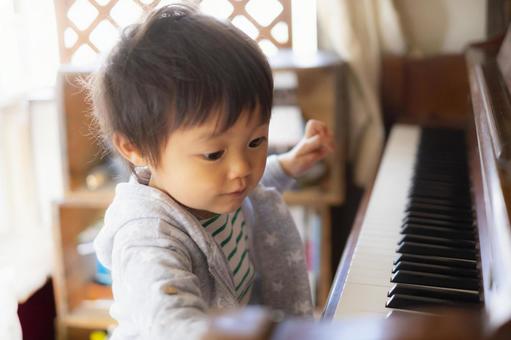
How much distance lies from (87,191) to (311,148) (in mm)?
1037

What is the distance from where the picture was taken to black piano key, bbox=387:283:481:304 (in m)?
0.88

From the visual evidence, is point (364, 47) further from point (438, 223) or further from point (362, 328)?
point (362, 328)

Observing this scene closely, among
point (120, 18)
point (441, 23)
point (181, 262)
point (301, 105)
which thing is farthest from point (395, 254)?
point (441, 23)

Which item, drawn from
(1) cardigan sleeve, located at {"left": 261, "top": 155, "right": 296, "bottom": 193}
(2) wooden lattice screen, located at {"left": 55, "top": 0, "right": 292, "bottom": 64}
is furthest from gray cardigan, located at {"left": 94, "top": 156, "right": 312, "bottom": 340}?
(2) wooden lattice screen, located at {"left": 55, "top": 0, "right": 292, "bottom": 64}

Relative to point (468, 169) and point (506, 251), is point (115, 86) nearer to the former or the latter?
point (506, 251)

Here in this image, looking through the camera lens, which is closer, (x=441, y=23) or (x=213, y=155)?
(x=213, y=155)

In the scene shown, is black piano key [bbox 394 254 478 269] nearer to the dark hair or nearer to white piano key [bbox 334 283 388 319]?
white piano key [bbox 334 283 388 319]

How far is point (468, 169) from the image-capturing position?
1.50 meters

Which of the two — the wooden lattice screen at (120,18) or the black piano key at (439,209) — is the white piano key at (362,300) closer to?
the black piano key at (439,209)

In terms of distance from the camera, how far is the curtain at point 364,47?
6.36 feet

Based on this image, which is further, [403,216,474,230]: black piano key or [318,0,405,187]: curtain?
[318,0,405,187]: curtain

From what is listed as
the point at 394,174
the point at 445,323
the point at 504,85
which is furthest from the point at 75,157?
the point at 445,323

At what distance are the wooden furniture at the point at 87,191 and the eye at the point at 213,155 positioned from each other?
3.17ft

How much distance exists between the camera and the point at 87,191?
2.05m
